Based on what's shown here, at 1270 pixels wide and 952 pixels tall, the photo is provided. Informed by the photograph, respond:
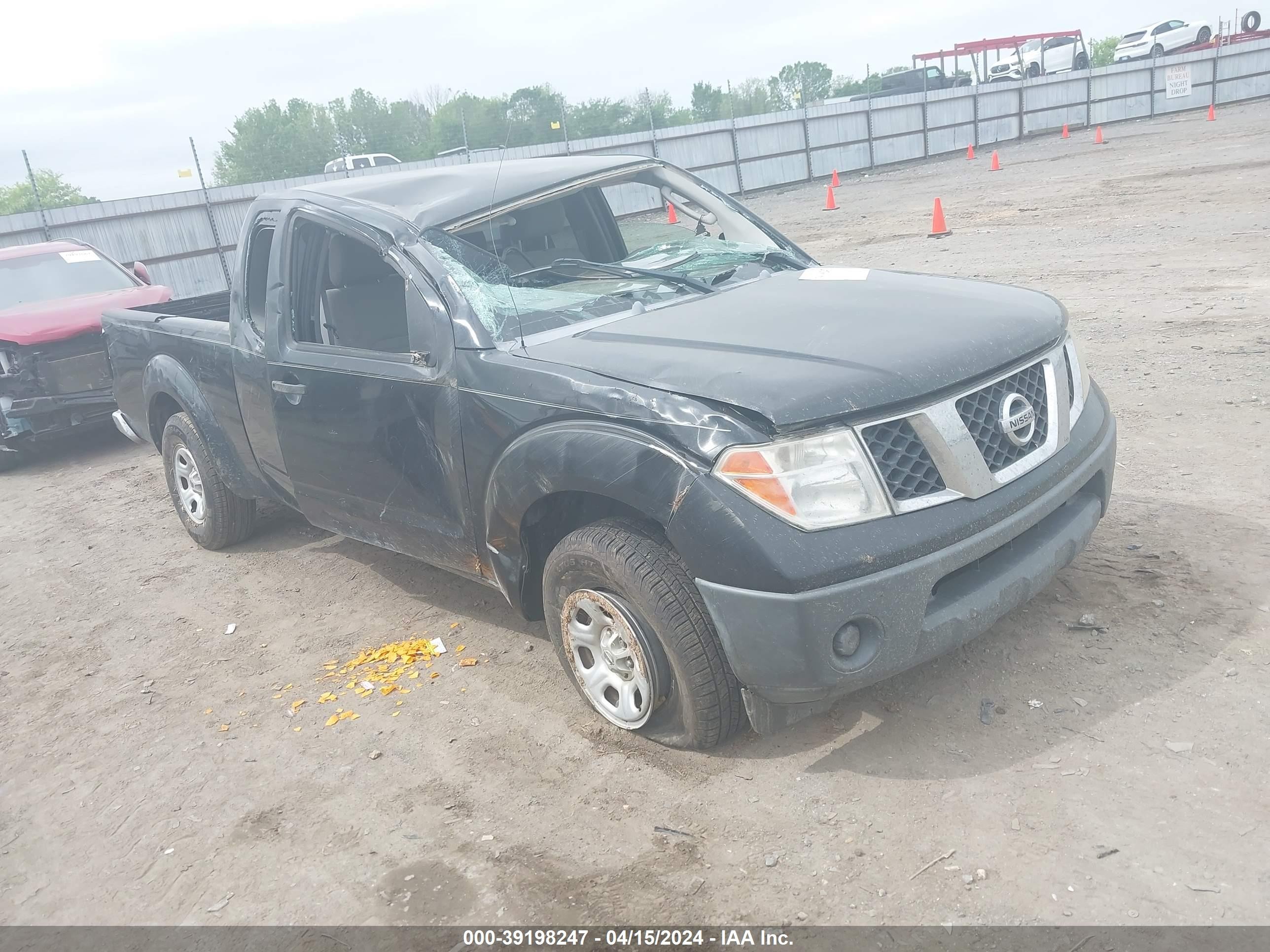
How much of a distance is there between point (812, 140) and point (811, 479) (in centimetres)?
2966

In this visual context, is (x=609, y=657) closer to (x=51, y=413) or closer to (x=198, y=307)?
(x=198, y=307)

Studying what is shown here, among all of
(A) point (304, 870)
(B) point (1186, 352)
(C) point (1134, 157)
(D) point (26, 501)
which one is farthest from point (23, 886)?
(C) point (1134, 157)

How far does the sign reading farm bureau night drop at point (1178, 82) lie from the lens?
3394cm

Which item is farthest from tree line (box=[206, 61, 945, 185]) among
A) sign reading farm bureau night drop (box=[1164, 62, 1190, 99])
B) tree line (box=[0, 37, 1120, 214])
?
sign reading farm bureau night drop (box=[1164, 62, 1190, 99])

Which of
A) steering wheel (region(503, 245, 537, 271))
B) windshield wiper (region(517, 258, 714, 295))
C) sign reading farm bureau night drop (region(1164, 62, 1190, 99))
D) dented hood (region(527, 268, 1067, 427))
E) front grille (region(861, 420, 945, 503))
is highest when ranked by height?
sign reading farm bureau night drop (region(1164, 62, 1190, 99))

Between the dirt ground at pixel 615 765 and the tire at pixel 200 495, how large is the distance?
21cm

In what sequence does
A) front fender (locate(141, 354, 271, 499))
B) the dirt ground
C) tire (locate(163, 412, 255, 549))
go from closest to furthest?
the dirt ground
front fender (locate(141, 354, 271, 499))
tire (locate(163, 412, 255, 549))

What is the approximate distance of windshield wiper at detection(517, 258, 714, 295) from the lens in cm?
391

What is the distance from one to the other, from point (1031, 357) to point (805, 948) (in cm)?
190

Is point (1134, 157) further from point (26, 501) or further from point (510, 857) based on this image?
point (510, 857)

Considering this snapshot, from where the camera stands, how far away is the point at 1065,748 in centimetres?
296

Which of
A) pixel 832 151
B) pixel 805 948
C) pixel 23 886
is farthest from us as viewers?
pixel 832 151

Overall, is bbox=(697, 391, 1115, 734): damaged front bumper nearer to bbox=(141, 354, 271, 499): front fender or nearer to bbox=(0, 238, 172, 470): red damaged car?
bbox=(141, 354, 271, 499): front fender

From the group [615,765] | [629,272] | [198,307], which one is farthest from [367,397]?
[198,307]
